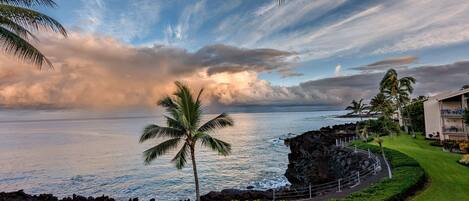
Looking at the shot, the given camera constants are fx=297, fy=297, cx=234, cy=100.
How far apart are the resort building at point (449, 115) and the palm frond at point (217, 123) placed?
33.8 m

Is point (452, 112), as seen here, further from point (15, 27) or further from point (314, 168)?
point (15, 27)

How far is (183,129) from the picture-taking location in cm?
1527

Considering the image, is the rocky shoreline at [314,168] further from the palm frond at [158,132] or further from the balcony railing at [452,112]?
the balcony railing at [452,112]

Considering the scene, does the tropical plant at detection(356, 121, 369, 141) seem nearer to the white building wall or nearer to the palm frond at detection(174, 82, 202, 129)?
the white building wall

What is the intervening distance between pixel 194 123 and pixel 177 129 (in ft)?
3.01

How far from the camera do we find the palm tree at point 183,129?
583 inches

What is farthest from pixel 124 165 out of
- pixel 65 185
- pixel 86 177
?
pixel 65 185

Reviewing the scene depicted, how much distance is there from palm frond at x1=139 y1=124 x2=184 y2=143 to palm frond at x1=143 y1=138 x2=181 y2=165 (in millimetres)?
417

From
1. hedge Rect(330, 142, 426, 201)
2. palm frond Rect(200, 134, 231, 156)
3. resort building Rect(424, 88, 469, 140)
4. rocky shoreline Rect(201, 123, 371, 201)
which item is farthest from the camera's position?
resort building Rect(424, 88, 469, 140)

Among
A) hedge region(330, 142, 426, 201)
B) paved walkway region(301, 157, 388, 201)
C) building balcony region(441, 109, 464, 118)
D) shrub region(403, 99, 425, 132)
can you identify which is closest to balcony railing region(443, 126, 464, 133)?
building balcony region(441, 109, 464, 118)

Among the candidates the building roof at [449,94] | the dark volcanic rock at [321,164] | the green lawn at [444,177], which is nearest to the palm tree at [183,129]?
the green lawn at [444,177]

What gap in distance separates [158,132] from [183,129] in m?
1.25

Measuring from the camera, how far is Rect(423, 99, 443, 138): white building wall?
132ft

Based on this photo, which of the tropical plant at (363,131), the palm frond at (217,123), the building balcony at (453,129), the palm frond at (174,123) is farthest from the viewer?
the building balcony at (453,129)
